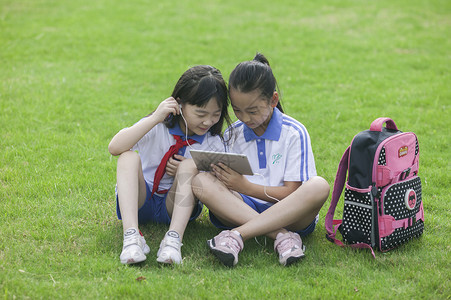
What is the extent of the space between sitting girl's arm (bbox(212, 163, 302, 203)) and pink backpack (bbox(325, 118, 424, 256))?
381 mm

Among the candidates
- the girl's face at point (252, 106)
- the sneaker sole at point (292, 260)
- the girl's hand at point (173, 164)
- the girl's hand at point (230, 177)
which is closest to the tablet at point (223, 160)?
the girl's hand at point (230, 177)

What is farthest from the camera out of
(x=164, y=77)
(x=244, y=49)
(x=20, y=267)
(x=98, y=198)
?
(x=244, y=49)

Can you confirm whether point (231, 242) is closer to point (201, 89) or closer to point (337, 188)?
point (337, 188)

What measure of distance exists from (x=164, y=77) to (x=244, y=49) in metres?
1.74

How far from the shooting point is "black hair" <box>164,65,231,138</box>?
3.44 meters

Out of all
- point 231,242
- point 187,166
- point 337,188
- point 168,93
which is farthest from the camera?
point 168,93

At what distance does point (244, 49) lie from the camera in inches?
330

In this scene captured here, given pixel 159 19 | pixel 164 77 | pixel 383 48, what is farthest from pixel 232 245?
pixel 159 19

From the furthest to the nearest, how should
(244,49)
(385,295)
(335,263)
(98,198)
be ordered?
1. (244,49)
2. (98,198)
3. (335,263)
4. (385,295)

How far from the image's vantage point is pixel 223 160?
11.0 feet

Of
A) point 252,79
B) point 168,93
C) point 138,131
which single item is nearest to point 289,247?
point 252,79

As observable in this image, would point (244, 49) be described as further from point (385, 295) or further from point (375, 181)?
point (385, 295)

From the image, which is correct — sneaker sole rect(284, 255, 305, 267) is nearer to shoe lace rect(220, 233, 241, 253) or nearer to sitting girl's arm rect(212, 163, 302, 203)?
shoe lace rect(220, 233, 241, 253)

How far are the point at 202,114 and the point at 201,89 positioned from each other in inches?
6.3
